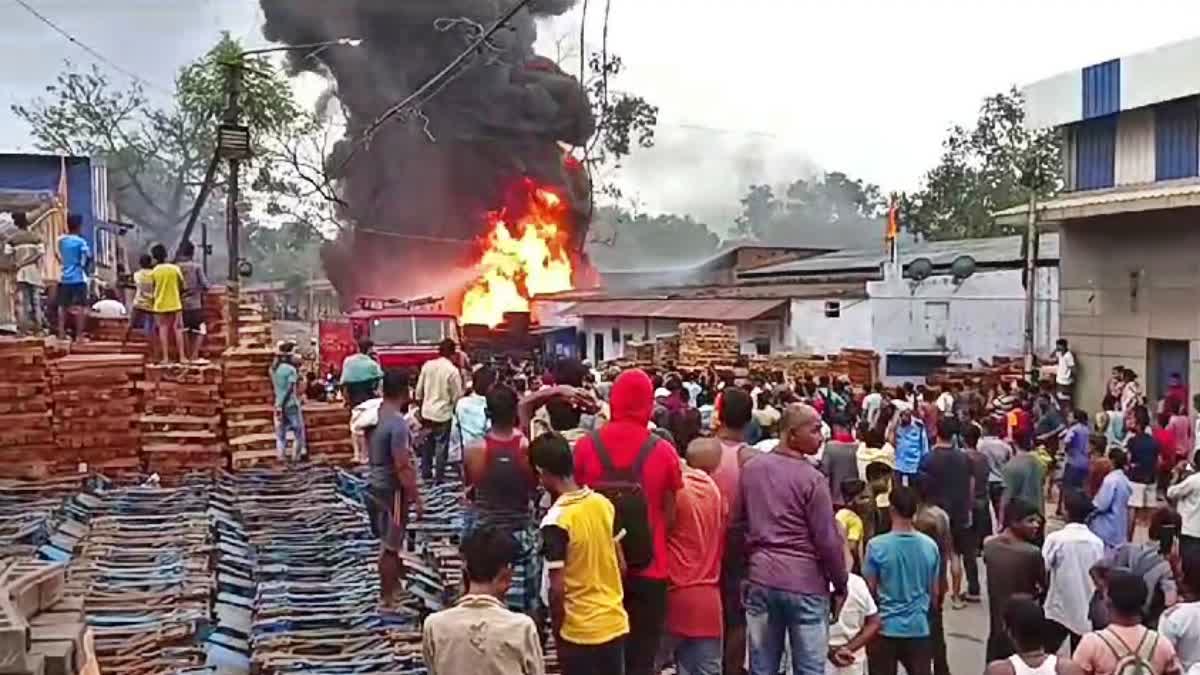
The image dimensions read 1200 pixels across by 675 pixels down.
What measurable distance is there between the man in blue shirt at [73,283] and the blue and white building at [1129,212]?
557 inches

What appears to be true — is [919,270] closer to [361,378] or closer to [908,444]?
[361,378]

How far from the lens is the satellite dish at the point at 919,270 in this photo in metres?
31.8

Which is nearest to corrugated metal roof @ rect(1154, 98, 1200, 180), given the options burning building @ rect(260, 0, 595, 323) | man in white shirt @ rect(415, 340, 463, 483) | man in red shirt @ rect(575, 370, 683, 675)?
man in white shirt @ rect(415, 340, 463, 483)

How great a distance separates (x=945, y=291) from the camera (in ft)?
107

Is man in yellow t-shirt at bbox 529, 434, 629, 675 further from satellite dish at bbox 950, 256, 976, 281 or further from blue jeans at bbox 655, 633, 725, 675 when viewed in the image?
satellite dish at bbox 950, 256, 976, 281

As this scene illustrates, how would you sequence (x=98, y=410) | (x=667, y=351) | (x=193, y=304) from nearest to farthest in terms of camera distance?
(x=98, y=410), (x=193, y=304), (x=667, y=351)

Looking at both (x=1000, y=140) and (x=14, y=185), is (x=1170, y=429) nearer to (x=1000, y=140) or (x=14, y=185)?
(x=14, y=185)

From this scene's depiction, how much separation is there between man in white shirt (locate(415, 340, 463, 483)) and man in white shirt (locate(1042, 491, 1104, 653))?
7.27 m

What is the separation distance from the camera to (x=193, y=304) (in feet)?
59.8

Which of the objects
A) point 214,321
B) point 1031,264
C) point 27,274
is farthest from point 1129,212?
point 27,274

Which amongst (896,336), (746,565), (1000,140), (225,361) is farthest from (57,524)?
(1000,140)

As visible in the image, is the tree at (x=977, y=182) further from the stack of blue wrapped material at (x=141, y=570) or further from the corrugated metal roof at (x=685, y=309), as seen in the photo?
the stack of blue wrapped material at (x=141, y=570)

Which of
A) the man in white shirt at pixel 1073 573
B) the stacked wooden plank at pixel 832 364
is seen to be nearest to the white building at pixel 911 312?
the stacked wooden plank at pixel 832 364

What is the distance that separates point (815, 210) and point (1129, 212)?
81649mm
